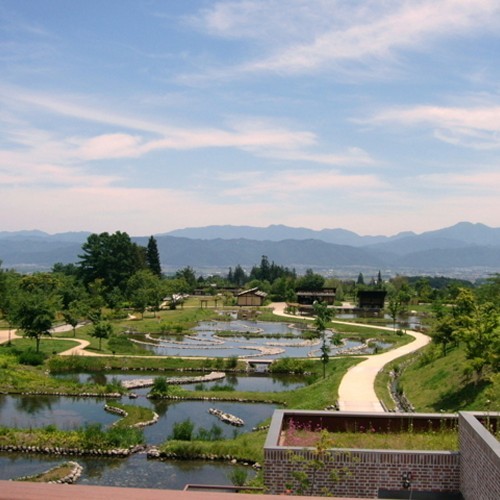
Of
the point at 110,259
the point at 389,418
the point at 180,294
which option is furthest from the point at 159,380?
the point at 180,294

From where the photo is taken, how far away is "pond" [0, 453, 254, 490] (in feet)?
57.8

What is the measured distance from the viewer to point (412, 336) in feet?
156

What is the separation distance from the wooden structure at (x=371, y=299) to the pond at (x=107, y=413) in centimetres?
5112

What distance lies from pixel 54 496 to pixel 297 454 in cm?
710

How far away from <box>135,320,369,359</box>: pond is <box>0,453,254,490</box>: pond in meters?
20.1

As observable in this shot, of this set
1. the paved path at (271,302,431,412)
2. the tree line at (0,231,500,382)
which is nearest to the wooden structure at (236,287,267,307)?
the tree line at (0,231,500,382)

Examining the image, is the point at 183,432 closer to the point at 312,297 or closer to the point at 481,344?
the point at 481,344

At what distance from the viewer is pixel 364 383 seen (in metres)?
27.6

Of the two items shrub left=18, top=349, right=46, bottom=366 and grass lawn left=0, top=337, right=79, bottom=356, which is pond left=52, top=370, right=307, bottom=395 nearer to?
shrub left=18, top=349, right=46, bottom=366

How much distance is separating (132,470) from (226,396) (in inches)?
382

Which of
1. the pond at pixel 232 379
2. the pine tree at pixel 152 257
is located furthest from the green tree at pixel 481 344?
the pine tree at pixel 152 257

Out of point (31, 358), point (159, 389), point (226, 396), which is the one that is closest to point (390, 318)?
point (226, 396)

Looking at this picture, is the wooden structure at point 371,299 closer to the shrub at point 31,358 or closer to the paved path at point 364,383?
the paved path at point 364,383

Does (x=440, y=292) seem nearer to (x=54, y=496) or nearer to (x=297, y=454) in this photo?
(x=297, y=454)
